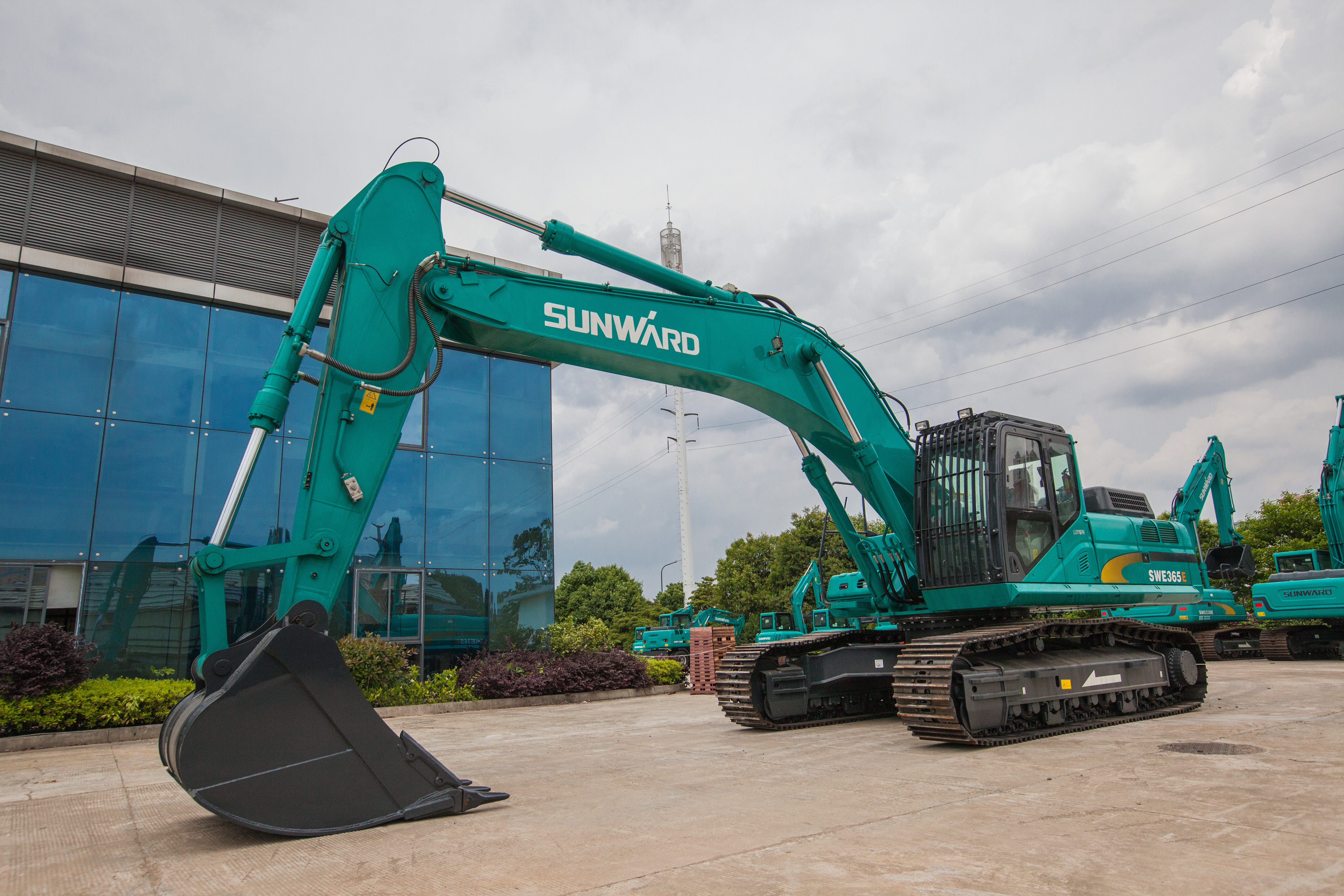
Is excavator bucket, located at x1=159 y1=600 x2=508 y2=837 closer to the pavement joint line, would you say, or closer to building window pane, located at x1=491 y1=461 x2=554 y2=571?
the pavement joint line

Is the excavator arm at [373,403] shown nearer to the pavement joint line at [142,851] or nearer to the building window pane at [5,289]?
the pavement joint line at [142,851]

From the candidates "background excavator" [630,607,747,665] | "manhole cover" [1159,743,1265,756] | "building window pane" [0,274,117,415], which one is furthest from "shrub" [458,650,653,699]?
"background excavator" [630,607,747,665]

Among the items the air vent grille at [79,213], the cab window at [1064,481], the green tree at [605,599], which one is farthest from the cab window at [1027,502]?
the green tree at [605,599]

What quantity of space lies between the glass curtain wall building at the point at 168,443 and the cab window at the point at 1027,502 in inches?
434

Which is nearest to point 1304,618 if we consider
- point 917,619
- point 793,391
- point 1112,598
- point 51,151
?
point 1112,598

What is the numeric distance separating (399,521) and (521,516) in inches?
100

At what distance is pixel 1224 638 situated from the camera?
63.1 feet

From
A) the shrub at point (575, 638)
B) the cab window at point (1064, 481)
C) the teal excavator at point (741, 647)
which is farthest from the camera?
the shrub at point (575, 638)

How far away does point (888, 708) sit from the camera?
10.5m

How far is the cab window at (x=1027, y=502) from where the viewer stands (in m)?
8.48

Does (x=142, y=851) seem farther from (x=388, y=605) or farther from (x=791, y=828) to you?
(x=388, y=605)

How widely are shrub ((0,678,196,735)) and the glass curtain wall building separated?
1.60m

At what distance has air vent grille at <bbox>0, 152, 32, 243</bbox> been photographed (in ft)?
43.4

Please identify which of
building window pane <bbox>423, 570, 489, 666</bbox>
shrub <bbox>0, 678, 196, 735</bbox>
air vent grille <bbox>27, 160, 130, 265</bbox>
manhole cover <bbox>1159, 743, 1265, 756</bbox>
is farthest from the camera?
building window pane <bbox>423, 570, 489, 666</bbox>
